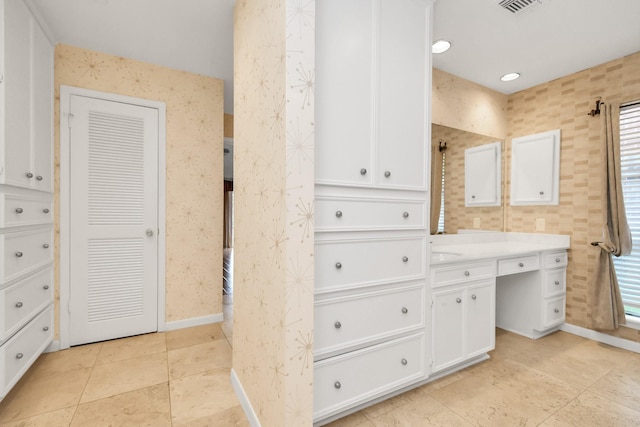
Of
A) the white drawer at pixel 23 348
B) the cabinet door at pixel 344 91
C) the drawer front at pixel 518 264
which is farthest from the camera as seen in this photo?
the drawer front at pixel 518 264

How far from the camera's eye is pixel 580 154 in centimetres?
265

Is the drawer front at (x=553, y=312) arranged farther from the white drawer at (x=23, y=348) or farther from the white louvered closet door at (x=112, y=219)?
the white drawer at (x=23, y=348)

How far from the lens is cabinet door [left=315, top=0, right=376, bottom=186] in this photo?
135 centimetres

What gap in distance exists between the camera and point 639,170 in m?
2.34

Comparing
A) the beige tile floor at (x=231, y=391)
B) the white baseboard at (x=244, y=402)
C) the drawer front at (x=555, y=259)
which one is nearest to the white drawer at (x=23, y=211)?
the beige tile floor at (x=231, y=391)

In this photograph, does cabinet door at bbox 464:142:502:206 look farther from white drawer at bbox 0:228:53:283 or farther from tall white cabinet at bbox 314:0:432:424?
white drawer at bbox 0:228:53:283

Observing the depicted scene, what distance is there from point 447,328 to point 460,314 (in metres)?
0.15

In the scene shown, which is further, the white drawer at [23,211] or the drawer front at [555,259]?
the drawer front at [555,259]

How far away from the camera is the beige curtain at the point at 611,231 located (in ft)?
7.73

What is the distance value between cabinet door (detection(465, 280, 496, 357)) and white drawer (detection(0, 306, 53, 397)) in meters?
2.65

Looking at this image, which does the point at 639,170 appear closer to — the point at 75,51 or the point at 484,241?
the point at 484,241

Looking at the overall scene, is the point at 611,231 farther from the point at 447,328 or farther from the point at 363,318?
the point at 363,318

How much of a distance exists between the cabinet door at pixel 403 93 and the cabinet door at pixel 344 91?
0.28ft

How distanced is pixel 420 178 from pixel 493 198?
1.79 meters
